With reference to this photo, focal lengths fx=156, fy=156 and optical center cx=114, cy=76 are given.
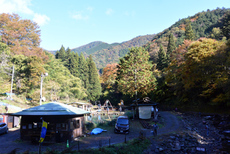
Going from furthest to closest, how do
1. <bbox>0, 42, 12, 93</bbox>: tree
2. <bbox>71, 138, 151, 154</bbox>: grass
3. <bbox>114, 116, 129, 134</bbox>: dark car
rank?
<bbox>0, 42, 12, 93</bbox>: tree, <bbox>114, 116, 129, 134</bbox>: dark car, <bbox>71, 138, 151, 154</bbox>: grass

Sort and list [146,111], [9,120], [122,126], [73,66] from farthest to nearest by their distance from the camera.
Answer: [73,66]
[146,111]
[9,120]
[122,126]

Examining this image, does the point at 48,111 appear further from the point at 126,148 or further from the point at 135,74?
the point at 135,74

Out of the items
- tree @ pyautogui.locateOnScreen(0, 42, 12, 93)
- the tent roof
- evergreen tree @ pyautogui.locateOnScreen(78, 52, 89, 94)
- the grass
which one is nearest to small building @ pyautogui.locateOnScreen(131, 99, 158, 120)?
the grass

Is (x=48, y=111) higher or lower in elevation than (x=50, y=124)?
higher

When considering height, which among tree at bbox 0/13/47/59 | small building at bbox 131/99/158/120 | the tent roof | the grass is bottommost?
the grass

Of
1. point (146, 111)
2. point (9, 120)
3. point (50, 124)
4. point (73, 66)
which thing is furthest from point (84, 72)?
point (50, 124)

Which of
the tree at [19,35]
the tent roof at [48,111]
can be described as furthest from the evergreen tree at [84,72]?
the tent roof at [48,111]

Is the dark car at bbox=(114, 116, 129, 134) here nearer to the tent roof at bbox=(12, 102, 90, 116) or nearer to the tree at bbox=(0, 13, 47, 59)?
the tent roof at bbox=(12, 102, 90, 116)

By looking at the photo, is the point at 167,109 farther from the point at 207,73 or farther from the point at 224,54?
the point at 224,54

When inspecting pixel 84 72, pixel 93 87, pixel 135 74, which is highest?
pixel 84 72

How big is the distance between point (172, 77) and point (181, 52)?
6379mm

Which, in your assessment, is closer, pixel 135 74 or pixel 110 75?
pixel 135 74

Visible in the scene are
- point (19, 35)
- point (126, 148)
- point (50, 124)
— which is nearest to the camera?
point (126, 148)

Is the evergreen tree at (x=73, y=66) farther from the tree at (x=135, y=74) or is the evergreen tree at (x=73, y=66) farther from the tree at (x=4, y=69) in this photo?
the tree at (x=135, y=74)
